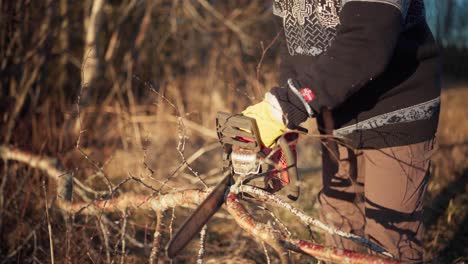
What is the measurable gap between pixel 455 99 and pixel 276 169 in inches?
281

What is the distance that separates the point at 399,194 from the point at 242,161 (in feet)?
2.49

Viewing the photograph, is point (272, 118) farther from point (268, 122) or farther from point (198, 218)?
point (198, 218)

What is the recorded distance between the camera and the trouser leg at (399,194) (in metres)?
2.01

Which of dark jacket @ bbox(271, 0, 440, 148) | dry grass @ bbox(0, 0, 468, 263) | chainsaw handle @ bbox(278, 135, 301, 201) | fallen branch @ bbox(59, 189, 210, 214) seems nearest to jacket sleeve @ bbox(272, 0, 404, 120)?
dark jacket @ bbox(271, 0, 440, 148)

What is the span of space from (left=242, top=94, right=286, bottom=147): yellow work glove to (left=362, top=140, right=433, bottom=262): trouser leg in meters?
0.57

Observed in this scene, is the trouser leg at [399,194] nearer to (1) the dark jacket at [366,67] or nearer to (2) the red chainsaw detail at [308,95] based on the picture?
(1) the dark jacket at [366,67]

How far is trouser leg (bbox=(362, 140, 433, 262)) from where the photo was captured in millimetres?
2010

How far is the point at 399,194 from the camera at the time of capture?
203 cm

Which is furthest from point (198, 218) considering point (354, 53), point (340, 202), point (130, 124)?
point (130, 124)

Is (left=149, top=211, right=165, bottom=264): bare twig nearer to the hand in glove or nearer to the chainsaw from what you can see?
the chainsaw

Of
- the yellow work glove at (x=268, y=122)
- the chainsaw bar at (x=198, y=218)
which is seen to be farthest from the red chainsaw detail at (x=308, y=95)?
the chainsaw bar at (x=198, y=218)

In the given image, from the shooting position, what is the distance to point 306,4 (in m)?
2.01

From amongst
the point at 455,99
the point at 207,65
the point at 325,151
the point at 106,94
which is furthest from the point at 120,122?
the point at 455,99

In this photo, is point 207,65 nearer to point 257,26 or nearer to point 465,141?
point 257,26
